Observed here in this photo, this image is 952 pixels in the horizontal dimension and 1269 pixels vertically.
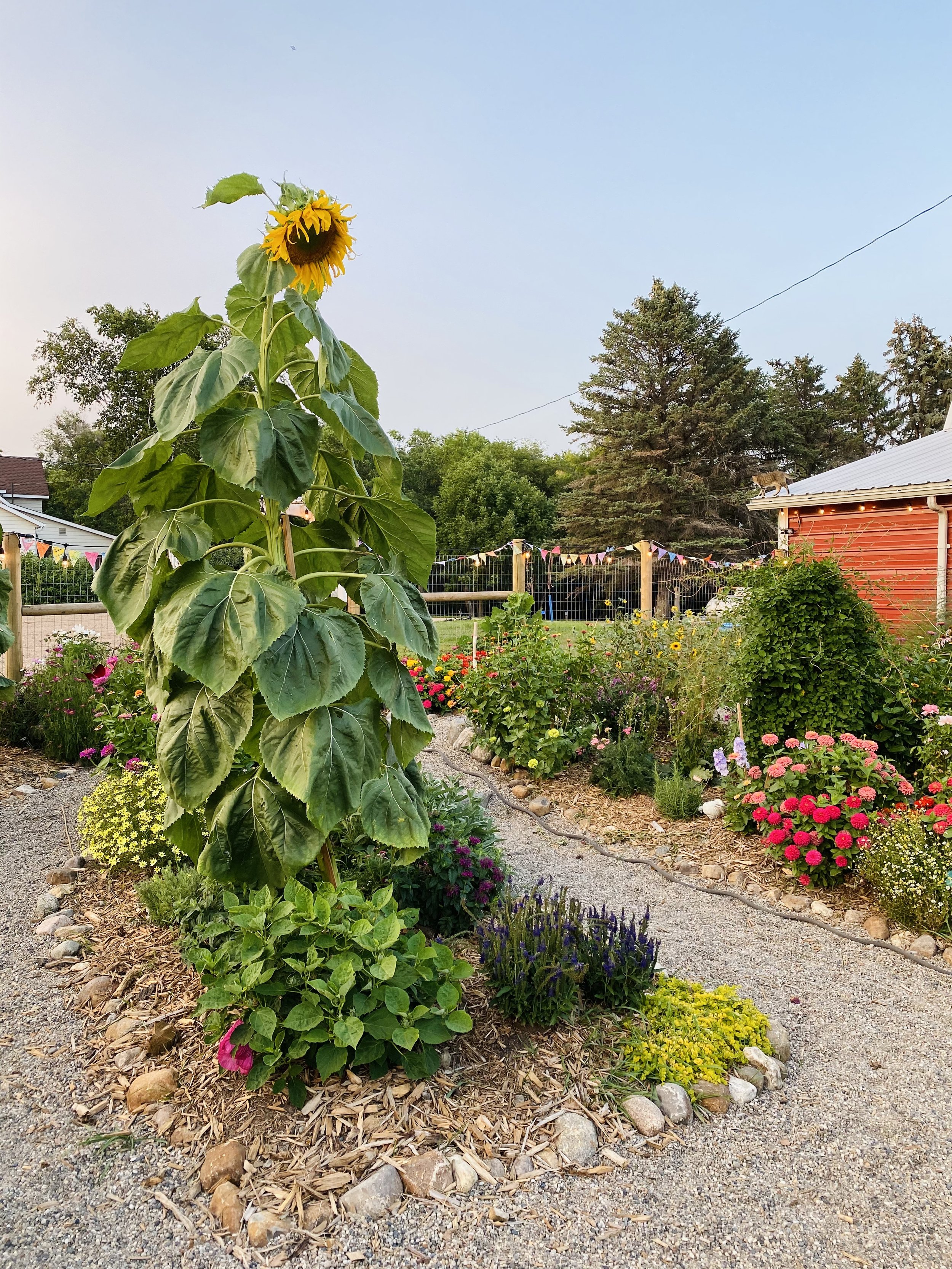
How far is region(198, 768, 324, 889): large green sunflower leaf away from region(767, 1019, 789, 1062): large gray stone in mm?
1521

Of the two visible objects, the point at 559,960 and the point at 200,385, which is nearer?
the point at 200,385

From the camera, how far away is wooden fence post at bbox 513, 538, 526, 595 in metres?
7.70

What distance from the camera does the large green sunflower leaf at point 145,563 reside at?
1766 millimetres

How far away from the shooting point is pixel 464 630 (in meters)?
7.79

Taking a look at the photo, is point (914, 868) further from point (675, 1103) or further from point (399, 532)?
point (399, 532)

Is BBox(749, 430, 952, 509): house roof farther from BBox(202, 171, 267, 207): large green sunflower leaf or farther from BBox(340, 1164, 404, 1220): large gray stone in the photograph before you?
BBox(340, 1164, 404, 1220): large gray stone

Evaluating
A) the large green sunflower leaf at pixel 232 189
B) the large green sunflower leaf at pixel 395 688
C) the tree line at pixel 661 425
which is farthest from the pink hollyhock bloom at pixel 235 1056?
the tree line at pixel 661 425

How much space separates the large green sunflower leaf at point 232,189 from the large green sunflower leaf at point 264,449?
0.54 meters

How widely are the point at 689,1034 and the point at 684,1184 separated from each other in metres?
0.48

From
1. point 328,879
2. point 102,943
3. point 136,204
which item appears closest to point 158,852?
point 102,943

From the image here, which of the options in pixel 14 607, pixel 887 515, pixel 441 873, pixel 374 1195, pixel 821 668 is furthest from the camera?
pixel 887 515

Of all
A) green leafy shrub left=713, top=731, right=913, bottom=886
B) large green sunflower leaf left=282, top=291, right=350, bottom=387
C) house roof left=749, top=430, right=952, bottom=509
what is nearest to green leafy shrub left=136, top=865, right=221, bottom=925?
large green sunflower leaf left=282, top=291, right=350, bottom=387

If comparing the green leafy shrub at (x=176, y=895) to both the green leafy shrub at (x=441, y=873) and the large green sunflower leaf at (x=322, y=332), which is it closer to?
the green leafy shrub at (x=441, y=873)

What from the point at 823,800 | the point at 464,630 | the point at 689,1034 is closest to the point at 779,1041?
the point at 689,1034
